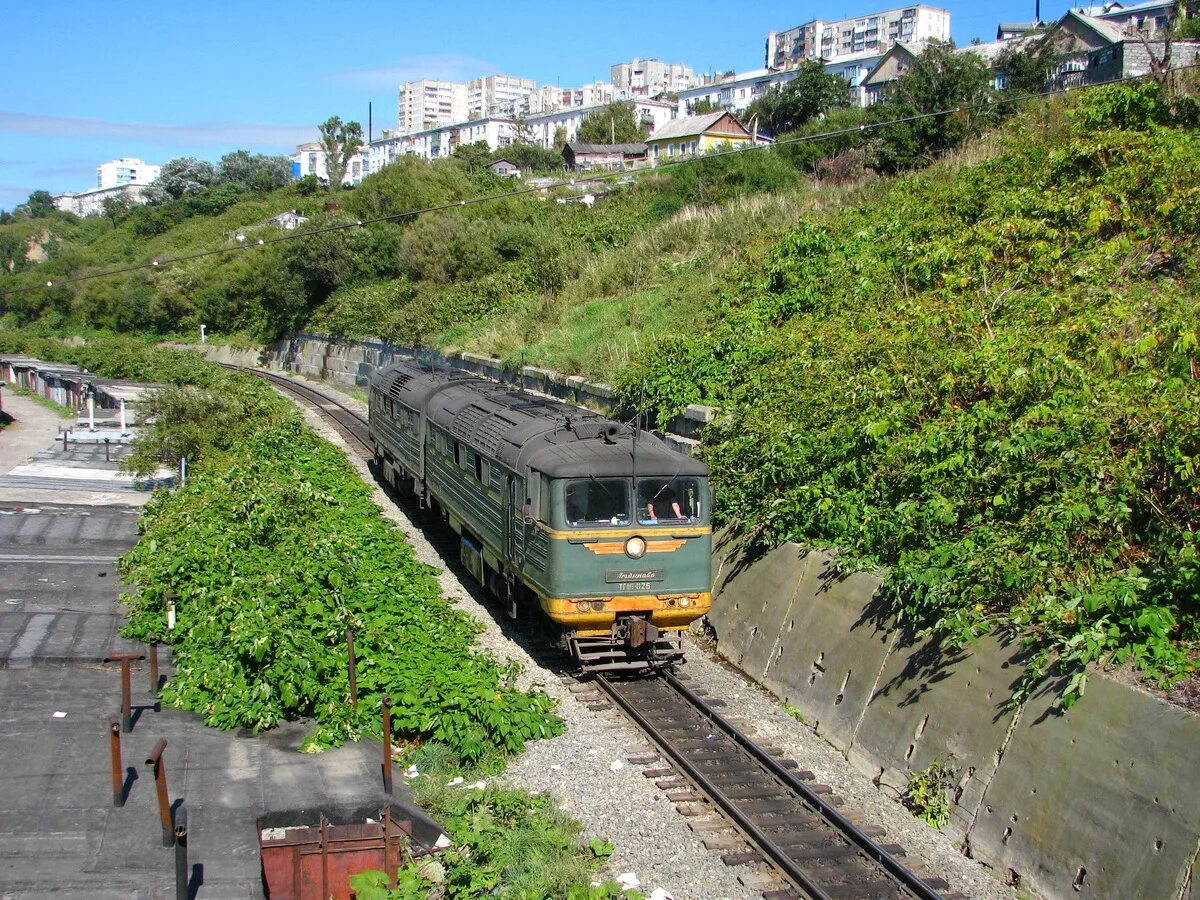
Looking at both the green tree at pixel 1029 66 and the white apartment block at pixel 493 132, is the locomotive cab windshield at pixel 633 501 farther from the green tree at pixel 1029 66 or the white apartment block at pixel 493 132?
the white apartment block at pixel 493 132

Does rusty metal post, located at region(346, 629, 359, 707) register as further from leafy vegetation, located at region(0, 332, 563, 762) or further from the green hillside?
the green hillside

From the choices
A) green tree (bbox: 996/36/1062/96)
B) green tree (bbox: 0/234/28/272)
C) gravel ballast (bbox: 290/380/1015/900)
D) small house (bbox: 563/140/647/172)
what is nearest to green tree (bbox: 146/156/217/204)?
green tree (bbox: 0/234/28/272)

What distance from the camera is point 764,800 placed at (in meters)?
9.01

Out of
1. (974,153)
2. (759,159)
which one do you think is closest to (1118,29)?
(759,159)

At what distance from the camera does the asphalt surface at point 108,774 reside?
6891mm

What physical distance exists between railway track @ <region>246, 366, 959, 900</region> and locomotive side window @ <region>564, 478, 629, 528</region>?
6.25 feet

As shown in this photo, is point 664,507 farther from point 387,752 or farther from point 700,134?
point 700,134

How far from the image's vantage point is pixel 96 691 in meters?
9.98

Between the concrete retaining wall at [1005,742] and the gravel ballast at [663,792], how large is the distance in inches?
10.3

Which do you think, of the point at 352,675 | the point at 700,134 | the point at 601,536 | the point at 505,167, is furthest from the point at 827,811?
the point at 505,167

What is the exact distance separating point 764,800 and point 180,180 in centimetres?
9482

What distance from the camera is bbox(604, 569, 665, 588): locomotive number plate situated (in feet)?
37.1

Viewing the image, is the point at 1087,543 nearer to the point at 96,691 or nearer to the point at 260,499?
the point at 96,691

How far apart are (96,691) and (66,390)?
3581 centimetres
